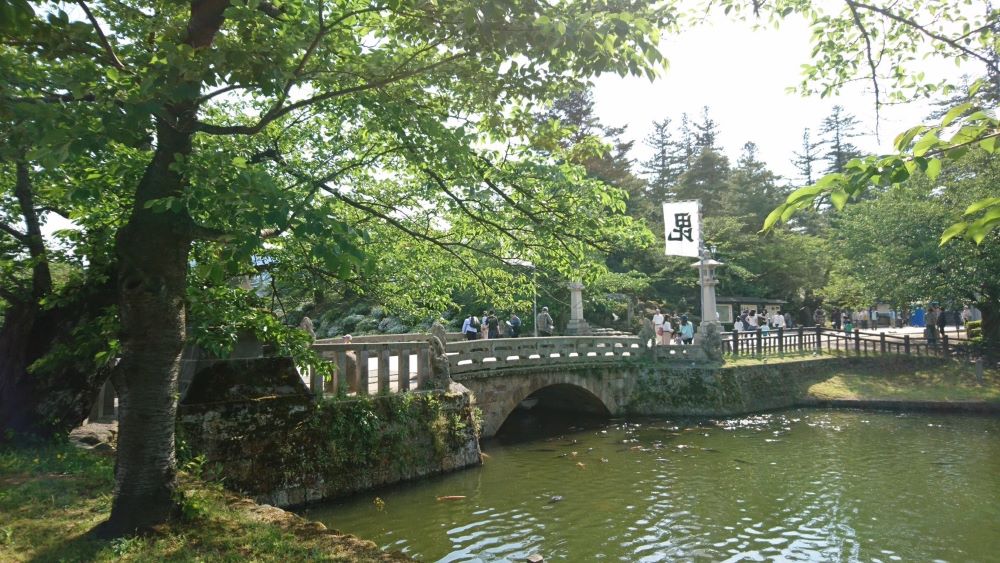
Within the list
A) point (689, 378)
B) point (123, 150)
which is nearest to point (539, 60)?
point (123, 150)

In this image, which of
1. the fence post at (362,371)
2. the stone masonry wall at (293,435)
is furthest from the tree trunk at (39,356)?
the fence post at (362,371)

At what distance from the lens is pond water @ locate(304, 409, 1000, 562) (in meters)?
8.55

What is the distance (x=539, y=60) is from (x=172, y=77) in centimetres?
294

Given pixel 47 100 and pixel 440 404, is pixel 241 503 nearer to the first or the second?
pixel 47 100

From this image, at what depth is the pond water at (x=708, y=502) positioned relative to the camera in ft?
28.1

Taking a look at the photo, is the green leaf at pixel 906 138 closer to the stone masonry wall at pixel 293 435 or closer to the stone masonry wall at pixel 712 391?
the stone masonry wall at pixel 293 435

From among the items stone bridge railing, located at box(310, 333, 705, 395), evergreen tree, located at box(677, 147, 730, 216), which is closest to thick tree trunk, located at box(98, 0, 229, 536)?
stone bridge railing, located at box(310, 333, 705, 395)

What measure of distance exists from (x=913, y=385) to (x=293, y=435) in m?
22.1

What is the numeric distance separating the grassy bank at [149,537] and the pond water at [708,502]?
2.82 m

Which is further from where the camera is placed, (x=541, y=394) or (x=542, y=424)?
(x=541, y=394)

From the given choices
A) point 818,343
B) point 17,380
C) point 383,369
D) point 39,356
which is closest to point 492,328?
point 383,369

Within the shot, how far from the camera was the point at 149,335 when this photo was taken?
535cm

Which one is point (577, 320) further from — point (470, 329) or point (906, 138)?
point (906, 138)

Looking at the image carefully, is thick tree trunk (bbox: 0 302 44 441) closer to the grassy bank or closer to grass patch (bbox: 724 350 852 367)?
the grassy bank
